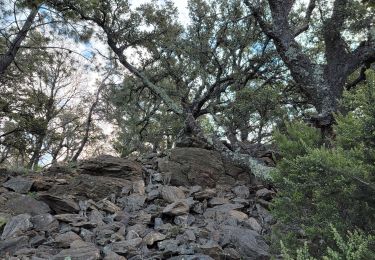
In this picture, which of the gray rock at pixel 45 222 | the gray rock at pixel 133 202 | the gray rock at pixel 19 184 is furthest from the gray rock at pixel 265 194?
the gray rock at pixel 19 184

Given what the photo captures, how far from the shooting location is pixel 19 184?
851cm

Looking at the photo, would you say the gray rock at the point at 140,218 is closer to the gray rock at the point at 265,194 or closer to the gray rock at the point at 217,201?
the gray rock at the point at 217,201

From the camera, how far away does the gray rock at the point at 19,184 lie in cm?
831

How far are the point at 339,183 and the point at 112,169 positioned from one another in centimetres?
687

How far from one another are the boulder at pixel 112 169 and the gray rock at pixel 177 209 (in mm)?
2345

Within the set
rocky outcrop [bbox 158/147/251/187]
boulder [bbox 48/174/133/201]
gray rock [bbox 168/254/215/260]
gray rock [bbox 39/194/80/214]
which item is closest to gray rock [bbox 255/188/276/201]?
rocky outcrop [bbox 158/147/251/187]

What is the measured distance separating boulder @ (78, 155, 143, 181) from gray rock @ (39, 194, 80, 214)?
1894 mm

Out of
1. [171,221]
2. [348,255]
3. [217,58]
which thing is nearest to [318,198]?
[348,255]

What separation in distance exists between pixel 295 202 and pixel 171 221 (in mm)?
3388

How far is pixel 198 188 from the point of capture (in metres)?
8.72

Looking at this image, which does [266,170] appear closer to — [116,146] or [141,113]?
[141,113]

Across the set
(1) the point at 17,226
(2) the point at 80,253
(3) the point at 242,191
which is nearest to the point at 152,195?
(3) the point at 242,191

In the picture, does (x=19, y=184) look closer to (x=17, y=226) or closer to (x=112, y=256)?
(x=17, y=226)

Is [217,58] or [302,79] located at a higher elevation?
[217,58]
